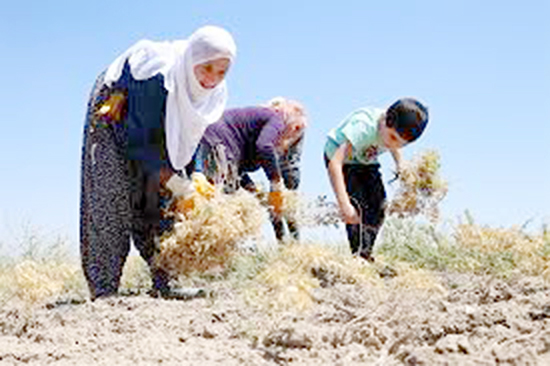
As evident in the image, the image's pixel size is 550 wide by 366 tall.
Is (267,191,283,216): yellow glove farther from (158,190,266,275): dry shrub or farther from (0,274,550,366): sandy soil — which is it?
(0,274,550,366): sandy soil

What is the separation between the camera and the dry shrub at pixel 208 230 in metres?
4.18

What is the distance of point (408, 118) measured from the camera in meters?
4.97

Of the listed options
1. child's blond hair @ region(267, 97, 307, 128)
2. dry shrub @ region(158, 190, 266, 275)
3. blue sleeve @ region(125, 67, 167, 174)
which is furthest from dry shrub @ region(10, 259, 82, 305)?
child's blond hair @ region(267, 97, 307, 128)

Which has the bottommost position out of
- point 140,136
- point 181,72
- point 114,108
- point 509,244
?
point 509,244

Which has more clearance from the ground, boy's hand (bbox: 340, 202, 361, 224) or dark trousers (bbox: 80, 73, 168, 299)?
dark trousers (bbox: 80, 73, 168, 299)

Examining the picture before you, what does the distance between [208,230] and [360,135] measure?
1459 millimetres

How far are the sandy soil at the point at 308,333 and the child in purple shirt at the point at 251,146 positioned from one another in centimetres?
101

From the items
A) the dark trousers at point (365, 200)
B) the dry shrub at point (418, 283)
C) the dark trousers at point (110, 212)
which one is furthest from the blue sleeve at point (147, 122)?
the dark trousers at point (365, 200)

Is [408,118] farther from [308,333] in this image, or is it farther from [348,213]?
[308,333]

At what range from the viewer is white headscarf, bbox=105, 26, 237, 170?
441cm

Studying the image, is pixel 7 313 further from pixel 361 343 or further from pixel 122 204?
pixel 361 343

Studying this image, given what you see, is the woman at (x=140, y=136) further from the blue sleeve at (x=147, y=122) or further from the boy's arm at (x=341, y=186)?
the boy's arm at (x=341, y=186)

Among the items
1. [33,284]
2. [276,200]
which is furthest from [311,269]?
[33,284]

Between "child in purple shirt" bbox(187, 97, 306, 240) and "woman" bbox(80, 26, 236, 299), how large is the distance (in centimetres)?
21
